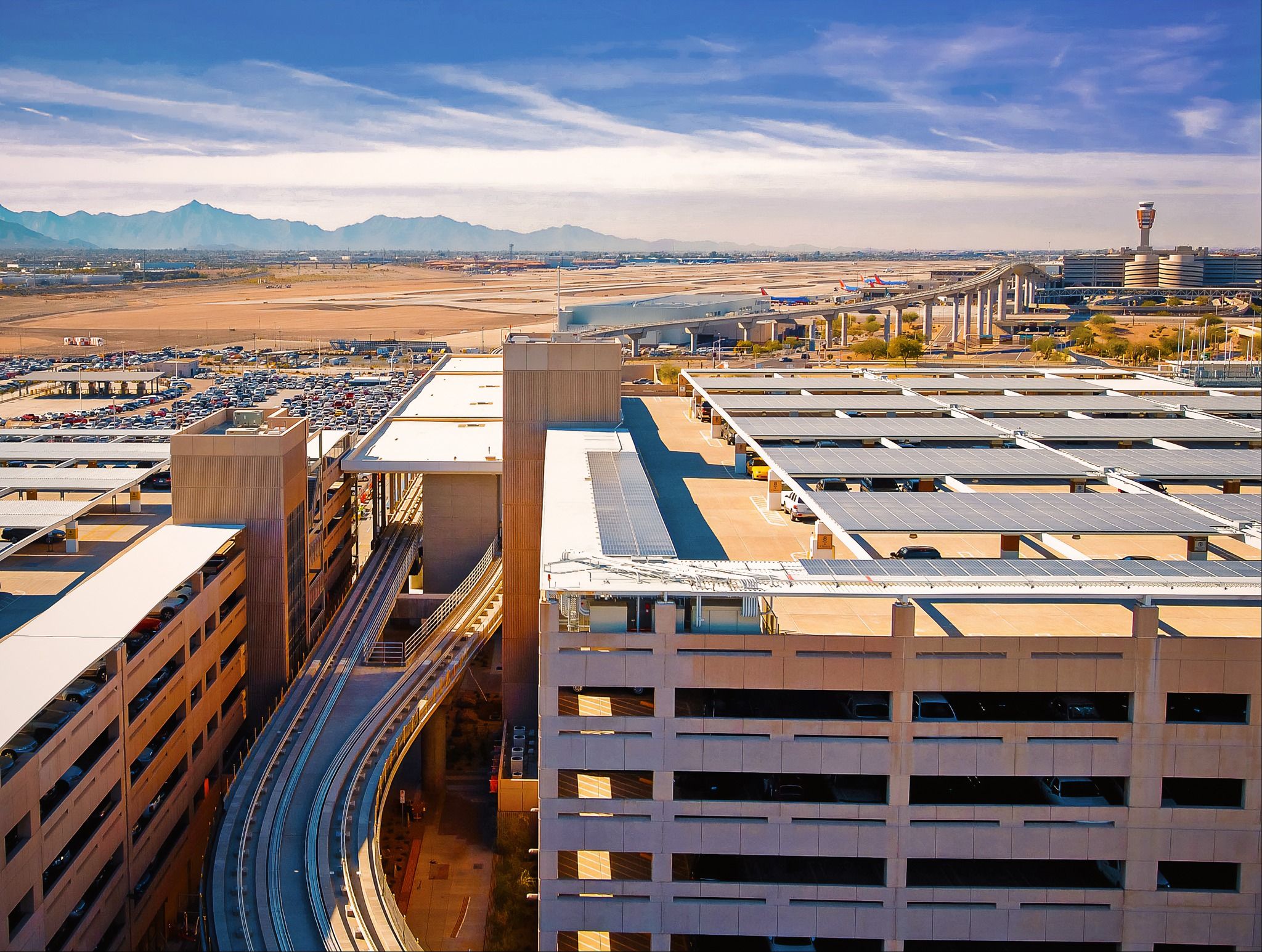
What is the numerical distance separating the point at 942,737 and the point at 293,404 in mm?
68907

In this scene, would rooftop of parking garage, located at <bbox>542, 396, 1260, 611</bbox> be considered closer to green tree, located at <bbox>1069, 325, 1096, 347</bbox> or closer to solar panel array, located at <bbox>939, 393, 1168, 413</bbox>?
solar panel array, located at <bbox>939, 393, 1168, 413</bbox>

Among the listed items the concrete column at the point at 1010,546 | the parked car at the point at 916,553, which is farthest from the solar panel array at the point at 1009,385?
the parked car at the point at 916,553

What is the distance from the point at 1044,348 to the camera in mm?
82812

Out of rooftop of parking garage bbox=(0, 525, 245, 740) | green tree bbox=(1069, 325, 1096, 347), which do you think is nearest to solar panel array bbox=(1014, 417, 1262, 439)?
rooftop of parking garage bbox=(0, 525, 245, 740)

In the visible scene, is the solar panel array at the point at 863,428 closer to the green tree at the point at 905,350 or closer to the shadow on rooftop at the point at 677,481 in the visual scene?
the shadow on rooftop at the point at 677,481

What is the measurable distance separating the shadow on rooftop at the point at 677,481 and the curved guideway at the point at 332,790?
534cm

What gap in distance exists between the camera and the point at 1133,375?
40312 millimetres

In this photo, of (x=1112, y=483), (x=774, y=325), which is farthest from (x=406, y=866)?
(x=774, y=325)

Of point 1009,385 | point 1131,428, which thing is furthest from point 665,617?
point 1009,385

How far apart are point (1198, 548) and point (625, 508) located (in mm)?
9082

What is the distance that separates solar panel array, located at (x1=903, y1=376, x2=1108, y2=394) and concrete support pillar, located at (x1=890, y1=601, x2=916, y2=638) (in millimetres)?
21499

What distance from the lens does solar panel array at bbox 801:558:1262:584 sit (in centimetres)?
1429

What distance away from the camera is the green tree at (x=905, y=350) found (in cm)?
7900

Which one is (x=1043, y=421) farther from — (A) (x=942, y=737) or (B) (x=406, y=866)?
(B) (x=406, y=866)
